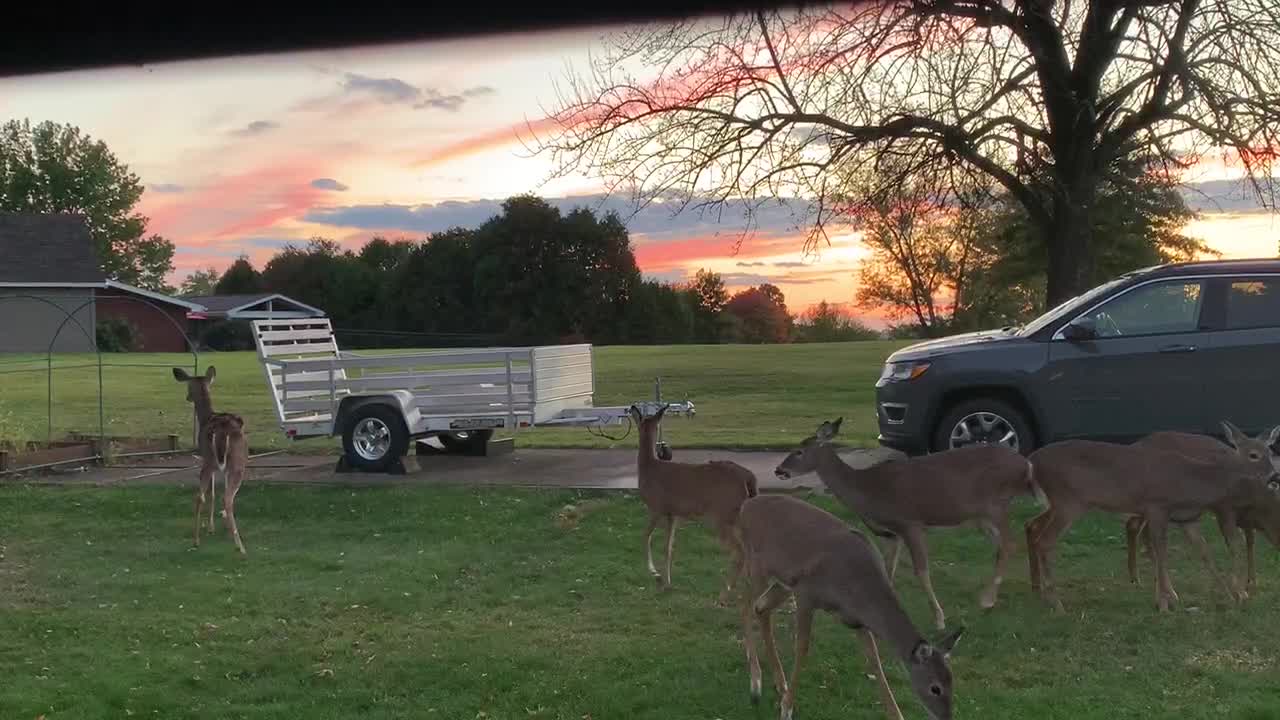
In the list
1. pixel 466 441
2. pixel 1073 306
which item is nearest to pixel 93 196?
pixel 466 441

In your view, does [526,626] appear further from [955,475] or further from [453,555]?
[955,475]

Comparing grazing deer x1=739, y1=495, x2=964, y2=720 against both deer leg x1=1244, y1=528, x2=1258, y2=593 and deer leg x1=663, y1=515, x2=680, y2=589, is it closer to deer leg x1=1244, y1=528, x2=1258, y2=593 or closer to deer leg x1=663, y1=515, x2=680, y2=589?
deer leg x1=663, y1=515, x2=680, y2=589

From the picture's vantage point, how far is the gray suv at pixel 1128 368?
10.0 meters

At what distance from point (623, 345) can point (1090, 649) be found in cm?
4910

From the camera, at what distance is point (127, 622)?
22.7ft

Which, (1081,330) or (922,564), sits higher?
(1081,330)

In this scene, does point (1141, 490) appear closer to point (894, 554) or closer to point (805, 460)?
point (894, 554)

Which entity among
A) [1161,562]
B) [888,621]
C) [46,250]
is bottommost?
[1161,562]

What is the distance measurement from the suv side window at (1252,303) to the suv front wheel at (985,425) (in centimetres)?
213

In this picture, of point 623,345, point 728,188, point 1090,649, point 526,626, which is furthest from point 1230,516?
point 623,345

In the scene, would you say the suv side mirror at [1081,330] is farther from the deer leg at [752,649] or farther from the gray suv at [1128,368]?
the deer leg at [752,649]

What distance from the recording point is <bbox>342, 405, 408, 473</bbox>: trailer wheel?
1215 cm

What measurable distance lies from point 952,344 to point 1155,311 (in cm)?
190

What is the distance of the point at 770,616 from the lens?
5.59 metres
